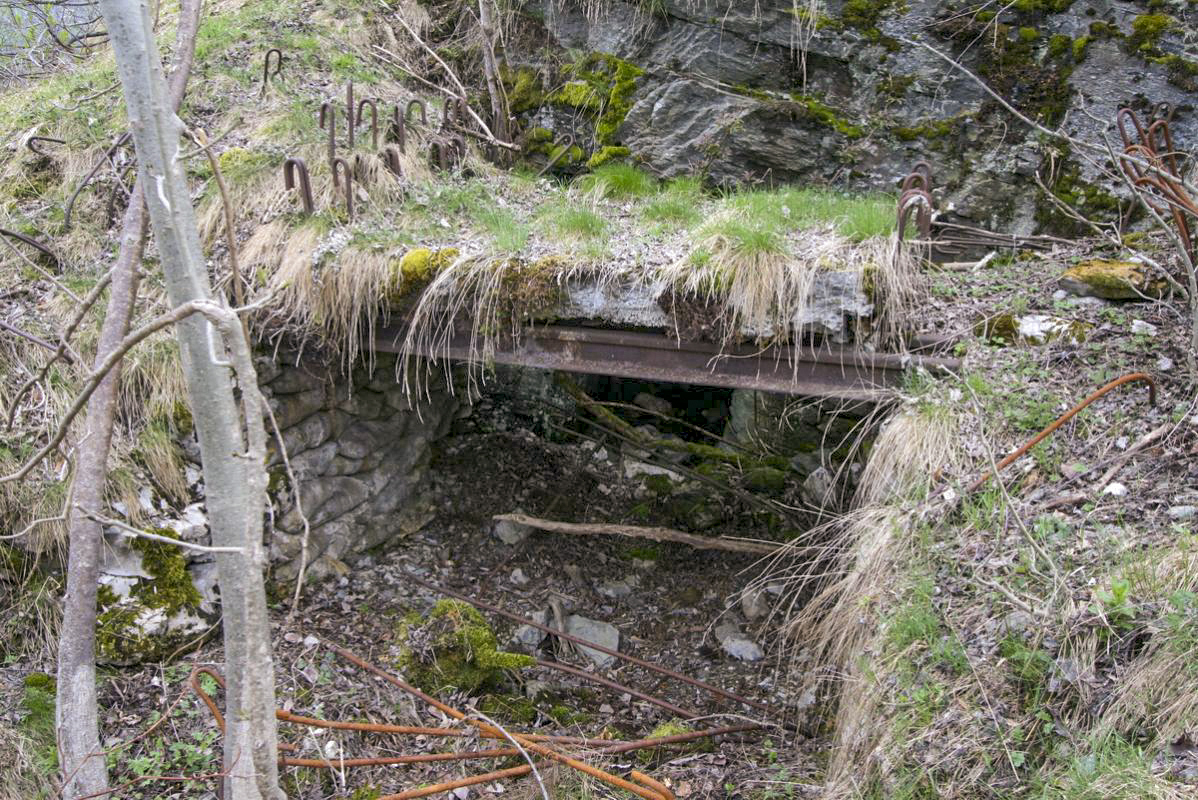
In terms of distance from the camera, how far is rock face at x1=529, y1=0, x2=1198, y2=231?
4.17 metres

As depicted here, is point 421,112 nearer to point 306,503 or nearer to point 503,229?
point 503,229

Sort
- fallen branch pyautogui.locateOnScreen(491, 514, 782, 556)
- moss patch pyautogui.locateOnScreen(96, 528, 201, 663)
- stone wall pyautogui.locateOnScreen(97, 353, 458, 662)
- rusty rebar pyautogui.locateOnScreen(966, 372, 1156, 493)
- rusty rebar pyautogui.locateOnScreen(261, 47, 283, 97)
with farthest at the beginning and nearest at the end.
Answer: rusty rebar pyautogui.locateOnScreen(261, 47, 283, 97) < fallen branch pyautogui.locateOnScreen(491, 514, 782, 556) < stone wall pyautogui.locateOnScreen(97, 353, 458, 662) < moss patch pyautogui.locateOnScreen(96, 528, 201, 663) < rusty rebar pyautogui.locateOnScreen(966, 372, 1156, 493)

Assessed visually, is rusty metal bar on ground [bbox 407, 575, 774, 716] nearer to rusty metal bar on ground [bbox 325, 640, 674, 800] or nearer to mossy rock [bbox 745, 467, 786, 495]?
rusty metal bar on ground [bbox 325, 640, 674, 800]

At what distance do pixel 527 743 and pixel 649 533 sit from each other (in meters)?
1.73

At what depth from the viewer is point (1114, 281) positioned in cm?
333

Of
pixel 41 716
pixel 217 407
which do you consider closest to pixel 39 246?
pixel 41 716

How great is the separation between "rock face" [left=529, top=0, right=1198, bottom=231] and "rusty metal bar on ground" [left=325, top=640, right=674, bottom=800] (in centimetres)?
329

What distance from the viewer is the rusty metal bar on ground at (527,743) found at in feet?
9.95

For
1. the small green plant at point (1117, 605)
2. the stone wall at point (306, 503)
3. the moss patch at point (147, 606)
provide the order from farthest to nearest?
the stone wall at point (306, 503)
the moss patch at point (147, 606)
the small green plant at point (1117, 605)

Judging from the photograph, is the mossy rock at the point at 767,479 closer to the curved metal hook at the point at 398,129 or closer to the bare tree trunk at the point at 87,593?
the curved metal hook at the point at 398,129

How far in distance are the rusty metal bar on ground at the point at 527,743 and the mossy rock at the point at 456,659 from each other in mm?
92

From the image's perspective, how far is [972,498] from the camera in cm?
290

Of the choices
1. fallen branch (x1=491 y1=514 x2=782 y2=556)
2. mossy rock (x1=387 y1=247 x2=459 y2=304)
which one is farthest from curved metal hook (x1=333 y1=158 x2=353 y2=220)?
fallen branch (x1=491 y1=514 x2=782 y2=556)

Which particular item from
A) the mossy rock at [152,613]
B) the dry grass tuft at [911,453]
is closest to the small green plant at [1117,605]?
the dry grass tuft at [911,453]
